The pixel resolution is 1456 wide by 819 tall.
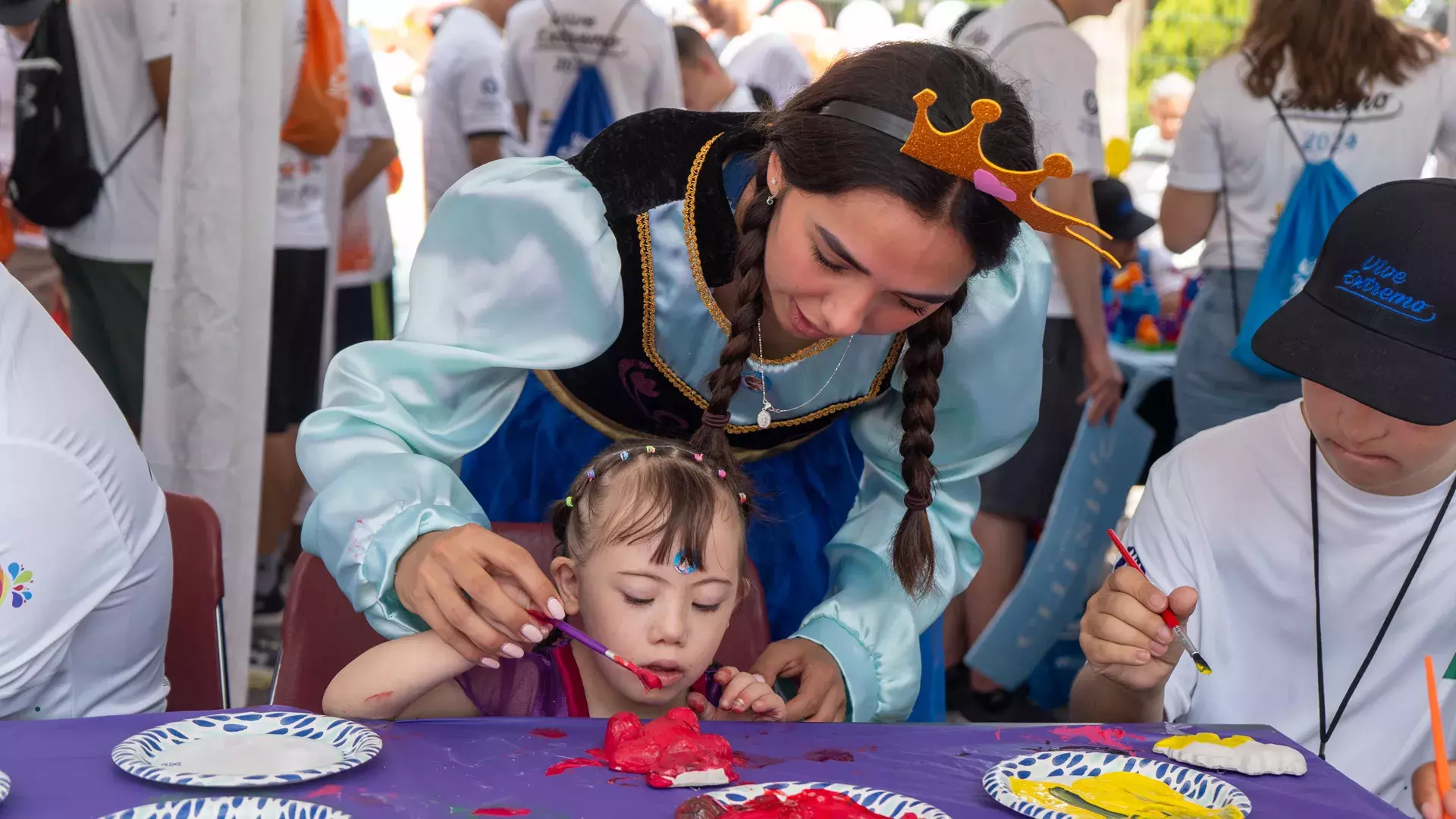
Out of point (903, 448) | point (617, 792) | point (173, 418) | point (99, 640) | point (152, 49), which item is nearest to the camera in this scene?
point (617, 792)

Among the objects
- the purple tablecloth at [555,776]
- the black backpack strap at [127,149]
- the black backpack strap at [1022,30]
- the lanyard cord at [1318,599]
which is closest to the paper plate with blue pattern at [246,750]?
the purple tablecloth at [555,776]

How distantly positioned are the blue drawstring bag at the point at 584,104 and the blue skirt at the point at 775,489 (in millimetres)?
2141

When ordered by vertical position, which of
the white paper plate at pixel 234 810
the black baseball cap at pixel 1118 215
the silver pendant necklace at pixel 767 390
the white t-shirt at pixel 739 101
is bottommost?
the white paper plate at pixel 234 810

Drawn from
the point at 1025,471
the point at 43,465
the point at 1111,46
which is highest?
the point at 1111,46

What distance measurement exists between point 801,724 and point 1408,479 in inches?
29.5

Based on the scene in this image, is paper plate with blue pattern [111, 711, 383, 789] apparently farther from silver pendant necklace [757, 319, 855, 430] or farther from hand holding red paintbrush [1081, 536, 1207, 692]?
hand holding red paintbrush [1081, 536, 1207, 692]

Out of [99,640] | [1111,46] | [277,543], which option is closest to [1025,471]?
[277,543]

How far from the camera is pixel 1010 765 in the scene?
1.24 metres

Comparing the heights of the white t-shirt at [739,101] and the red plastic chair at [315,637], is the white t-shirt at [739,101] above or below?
above

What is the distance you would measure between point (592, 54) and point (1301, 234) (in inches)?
77.4

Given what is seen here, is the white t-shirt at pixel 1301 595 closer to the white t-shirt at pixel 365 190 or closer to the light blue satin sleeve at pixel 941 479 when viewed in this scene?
the light blue satin sleeve at pixel 941 479

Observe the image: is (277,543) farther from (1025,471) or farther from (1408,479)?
(1408,479)

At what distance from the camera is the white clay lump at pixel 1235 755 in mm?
1263

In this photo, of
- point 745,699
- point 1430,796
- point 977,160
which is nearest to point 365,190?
point 745,699
